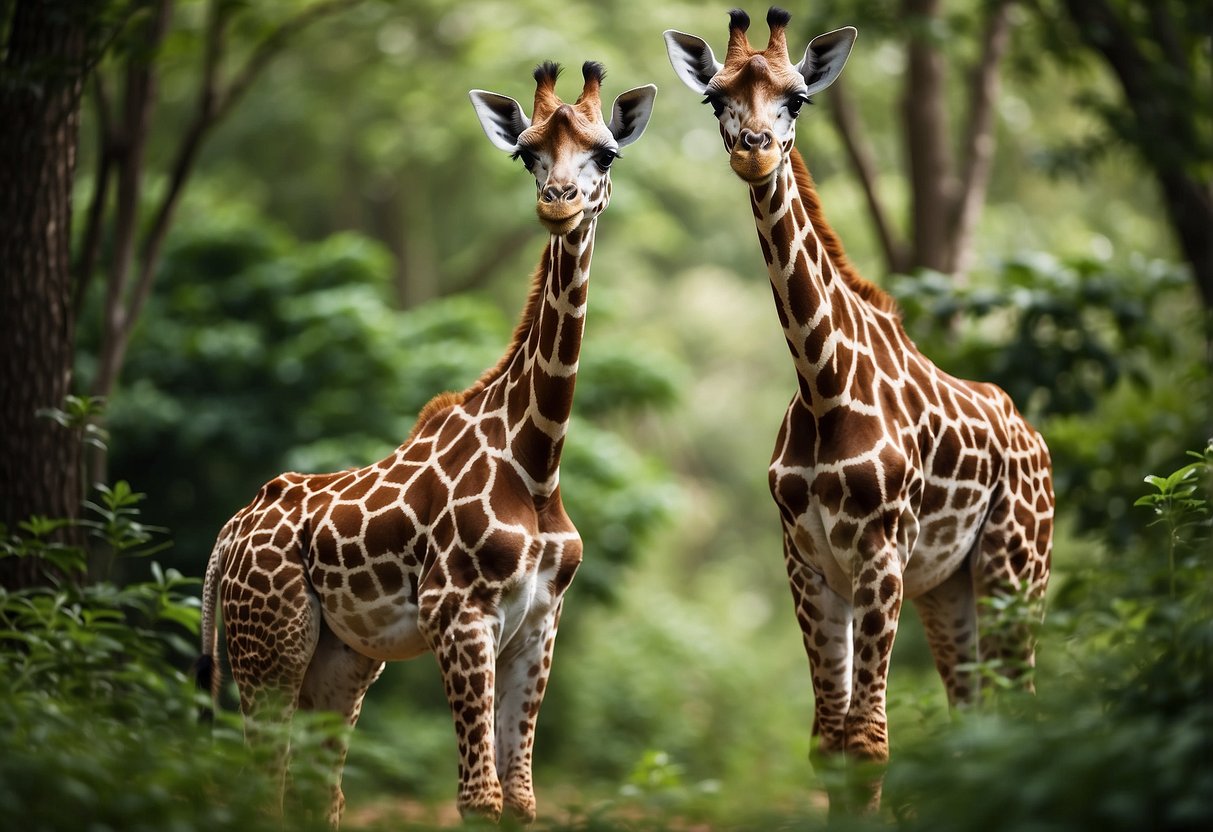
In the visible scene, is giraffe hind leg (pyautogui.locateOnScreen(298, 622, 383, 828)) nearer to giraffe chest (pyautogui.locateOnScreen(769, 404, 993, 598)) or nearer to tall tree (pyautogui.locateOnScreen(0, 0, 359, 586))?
tall tree (pyautogui.locateOnScreen(0, 0, 359, 586))

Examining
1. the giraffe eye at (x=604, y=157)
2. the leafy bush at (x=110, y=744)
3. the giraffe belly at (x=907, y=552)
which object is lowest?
the leafy bush at (x=110, y=744)

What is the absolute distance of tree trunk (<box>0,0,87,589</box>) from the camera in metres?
6.68

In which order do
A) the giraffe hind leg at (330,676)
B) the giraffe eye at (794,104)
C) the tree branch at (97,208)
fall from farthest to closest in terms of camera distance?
the tree branch at (97,208)
the giraffe hind leg at (330,676)
the giraffe eye at (794,104)

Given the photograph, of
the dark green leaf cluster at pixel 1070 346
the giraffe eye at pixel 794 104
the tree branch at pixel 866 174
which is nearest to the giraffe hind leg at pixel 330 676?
the giraffe eye at pixel 794 104

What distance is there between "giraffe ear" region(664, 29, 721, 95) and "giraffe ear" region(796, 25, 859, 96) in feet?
1.24

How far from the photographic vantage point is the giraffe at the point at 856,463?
4.99 meters

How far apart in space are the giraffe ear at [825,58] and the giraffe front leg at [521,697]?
2509 millimetres

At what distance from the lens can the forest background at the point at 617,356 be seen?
4.26m

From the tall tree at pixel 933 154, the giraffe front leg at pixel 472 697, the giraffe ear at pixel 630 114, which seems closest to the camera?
the giraffe front leg at pixel 472 697

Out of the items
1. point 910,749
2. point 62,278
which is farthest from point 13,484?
point 910,749

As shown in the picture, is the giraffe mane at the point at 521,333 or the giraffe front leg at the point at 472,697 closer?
the giraffe front leg at the point at 472,697

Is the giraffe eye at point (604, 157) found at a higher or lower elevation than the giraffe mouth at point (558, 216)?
higher

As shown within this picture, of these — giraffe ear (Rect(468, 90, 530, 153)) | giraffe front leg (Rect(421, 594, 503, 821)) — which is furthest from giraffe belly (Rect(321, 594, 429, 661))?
giraffe ear (Rect(468, 90, 530, 153))

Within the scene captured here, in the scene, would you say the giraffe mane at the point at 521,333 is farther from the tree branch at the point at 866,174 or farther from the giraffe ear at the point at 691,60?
the tree branch at the point at 866,174
